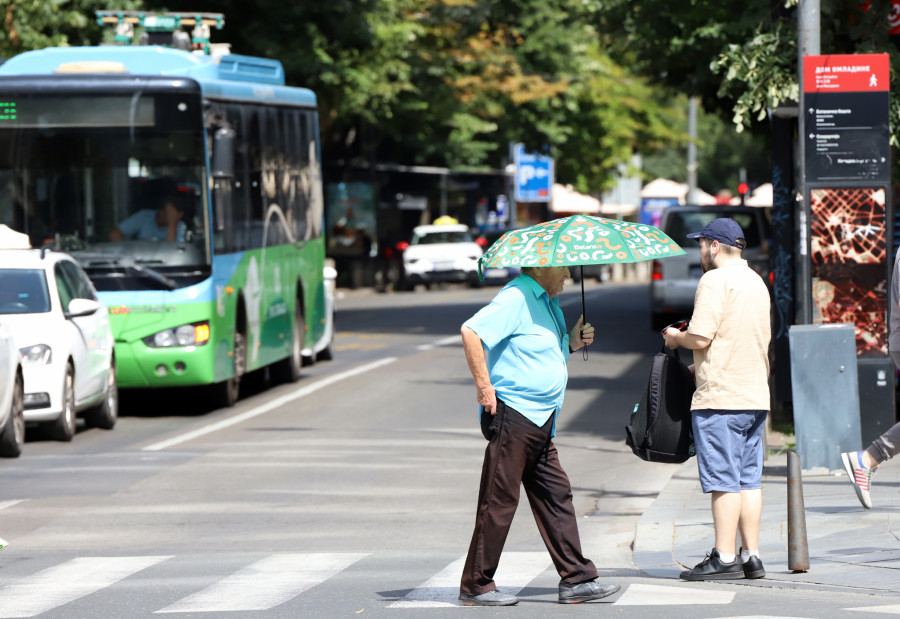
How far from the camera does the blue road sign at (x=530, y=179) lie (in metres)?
57.3

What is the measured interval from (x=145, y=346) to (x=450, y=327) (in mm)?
13558

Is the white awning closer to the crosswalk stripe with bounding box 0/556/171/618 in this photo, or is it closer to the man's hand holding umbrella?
the crosswalk stripe with bounding box 0/556/171/618

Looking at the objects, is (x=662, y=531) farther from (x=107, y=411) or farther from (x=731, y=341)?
(x=107, y=411)

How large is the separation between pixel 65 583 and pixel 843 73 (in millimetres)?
6705

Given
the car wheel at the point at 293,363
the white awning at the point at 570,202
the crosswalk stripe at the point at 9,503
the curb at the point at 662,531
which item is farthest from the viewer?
the white awning at the point at 570,202

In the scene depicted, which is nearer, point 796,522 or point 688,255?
point 796,522

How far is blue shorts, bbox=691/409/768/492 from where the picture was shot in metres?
7.63

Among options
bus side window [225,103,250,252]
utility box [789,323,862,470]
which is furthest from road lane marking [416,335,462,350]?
utility box [789,323,862,470]

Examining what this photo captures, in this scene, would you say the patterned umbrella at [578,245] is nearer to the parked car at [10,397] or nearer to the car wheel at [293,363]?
the parked car at [10,397]

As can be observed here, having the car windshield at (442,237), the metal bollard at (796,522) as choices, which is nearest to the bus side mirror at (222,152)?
the metal bollard at (796,522)

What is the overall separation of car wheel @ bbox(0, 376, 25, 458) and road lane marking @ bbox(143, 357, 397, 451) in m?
1.06

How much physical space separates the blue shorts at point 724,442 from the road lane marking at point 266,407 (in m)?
7.30

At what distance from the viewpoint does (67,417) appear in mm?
14422

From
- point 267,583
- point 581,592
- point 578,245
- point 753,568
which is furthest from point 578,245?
point 267,583
